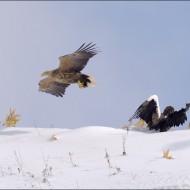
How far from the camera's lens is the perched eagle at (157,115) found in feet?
30.9

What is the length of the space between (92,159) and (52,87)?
6.48 metres

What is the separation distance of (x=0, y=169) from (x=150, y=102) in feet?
13.0

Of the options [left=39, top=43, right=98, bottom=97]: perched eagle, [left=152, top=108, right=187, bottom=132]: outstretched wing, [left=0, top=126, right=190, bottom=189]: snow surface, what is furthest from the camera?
[left=39, top=43, right=98, bottom=97]: perched eagle

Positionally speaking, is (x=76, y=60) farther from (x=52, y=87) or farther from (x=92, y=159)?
(x=92, y=159)

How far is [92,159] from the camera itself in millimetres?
6840

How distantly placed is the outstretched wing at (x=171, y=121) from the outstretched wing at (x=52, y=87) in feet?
13.3

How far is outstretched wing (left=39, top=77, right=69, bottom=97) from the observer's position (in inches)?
510

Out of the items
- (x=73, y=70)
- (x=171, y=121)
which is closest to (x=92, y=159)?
(x=171, y=121)

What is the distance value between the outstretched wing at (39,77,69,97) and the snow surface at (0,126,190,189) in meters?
3.30

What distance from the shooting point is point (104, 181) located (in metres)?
5.32

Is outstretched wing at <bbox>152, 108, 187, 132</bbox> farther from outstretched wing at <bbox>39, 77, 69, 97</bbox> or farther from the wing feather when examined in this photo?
outstretched wing at <bbox>39, 77, 69, 97</bbox>

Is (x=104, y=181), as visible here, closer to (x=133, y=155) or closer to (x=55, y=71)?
(x=133, y=155)

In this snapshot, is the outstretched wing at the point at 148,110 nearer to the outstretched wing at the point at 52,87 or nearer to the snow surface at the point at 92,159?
the snow surface at the point at 92,159

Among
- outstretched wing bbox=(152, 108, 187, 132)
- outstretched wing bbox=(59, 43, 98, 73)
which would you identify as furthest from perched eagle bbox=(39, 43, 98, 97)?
outstretched wing bbox=(152, 108, 187, 132)
